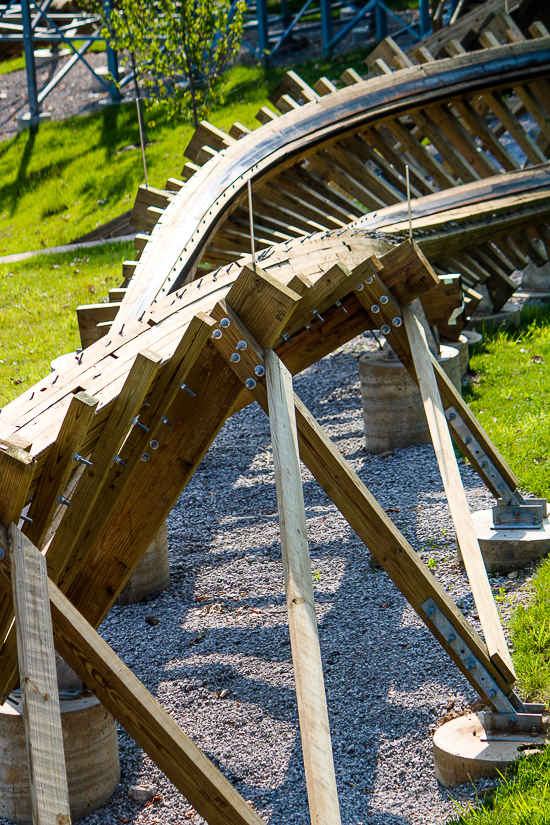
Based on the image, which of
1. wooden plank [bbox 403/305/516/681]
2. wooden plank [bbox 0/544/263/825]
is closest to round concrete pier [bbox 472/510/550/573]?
wooden plank [bbox 403/305/516/681]

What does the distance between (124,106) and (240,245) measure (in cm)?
1219

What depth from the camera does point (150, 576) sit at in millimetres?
5148

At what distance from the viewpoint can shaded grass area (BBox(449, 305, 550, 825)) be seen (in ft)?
10.1

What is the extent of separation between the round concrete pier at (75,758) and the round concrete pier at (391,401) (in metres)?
3.61

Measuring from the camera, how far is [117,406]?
2.83 metres

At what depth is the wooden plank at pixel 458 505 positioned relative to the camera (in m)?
3.53

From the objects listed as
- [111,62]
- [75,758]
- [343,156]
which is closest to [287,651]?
[75,758]

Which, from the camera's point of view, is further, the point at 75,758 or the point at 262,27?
the point at 262,27

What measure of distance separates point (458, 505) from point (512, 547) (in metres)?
1.16

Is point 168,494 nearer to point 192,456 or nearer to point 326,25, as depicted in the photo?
point 192,456

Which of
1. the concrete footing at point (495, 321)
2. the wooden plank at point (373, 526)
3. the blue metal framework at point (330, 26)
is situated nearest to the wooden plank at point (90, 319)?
the wooden plank at point (373, 526)

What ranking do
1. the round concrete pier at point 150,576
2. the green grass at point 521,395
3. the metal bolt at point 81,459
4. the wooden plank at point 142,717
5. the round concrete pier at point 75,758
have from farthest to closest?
the green grass at point 521,395 < the round concrete pier at point 150,576 < the round concrete pier at point 75,758 < the metal bolt at point 81,459 < the wooden plank at point 142,717

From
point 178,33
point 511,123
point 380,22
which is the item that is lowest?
point 511,123

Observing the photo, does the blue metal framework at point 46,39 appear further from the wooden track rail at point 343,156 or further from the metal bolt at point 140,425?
the metal bolt at point 140,425
